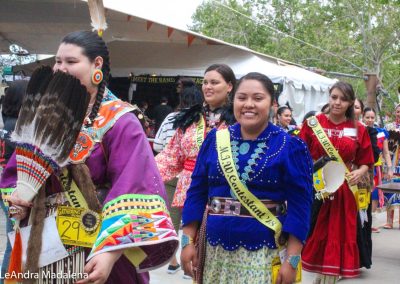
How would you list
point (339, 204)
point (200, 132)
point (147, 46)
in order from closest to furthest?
point (200, 132) < point (339, 204) < point (147, 46)

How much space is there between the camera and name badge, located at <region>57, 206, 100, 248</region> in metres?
2.76

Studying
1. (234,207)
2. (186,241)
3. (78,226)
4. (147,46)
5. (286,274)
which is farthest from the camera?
(147,46)

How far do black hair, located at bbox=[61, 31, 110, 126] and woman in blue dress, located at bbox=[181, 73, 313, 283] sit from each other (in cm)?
91

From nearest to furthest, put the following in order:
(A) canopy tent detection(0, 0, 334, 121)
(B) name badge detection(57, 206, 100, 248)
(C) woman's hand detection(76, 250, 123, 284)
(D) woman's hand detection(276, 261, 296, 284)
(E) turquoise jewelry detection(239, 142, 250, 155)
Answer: (C) woman's hand detection(76, 250, 123, 284) < (B) name badge detection(57, 206, 100, 248) < (D) woman's hand detection(276, 261, 296, 284) < (E) turquoise jewelry detection(239, 142, 250, 155) < (A) canopy tent detection(0, 0, 334, 121)

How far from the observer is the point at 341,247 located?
6.44 m

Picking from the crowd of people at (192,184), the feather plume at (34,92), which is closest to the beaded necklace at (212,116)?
the crowd of people at (192,184)

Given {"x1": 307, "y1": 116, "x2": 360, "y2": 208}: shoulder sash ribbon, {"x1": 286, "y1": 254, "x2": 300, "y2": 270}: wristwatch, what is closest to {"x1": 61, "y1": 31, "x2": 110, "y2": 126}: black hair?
{"x1": 286, "y1": 254, "x2": 300, "y2": 270}: wristwatch

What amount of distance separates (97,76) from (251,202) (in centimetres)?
108

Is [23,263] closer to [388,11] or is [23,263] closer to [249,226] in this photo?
[249,226]

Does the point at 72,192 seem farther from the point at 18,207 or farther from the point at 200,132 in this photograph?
the point at 200,132

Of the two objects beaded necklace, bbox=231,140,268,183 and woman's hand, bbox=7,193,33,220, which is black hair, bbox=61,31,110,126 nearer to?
woman's hand, bbox=7,193,33,220

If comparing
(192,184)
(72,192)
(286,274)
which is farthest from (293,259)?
(72,192)

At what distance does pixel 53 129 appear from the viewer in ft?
8.91

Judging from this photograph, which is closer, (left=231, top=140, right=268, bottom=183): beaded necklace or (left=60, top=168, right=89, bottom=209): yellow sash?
(left=60, top=168, right=89, bottom=209): yellow sash
